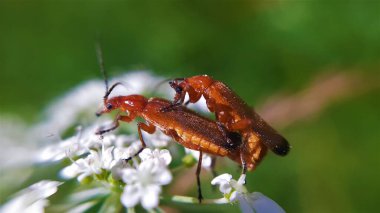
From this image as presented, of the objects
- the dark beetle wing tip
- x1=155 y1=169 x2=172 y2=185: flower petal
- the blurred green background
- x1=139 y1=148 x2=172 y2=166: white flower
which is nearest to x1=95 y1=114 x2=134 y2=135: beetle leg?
x1=139 y1=148 x2=172 y2=166: white flower

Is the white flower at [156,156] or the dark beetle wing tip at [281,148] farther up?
the white flower at [156,156]

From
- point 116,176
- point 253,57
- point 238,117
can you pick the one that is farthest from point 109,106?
point 253,57

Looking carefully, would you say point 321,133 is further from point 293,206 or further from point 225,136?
point 225,136

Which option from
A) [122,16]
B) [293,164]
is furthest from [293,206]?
[122,16]

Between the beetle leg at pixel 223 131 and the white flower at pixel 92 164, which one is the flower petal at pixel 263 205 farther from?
the white flower at pixel 92 164

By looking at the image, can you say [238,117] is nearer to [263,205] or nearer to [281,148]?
[281,148]

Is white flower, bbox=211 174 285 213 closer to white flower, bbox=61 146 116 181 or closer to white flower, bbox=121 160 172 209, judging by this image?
white flower, bbox=121 160 172 209

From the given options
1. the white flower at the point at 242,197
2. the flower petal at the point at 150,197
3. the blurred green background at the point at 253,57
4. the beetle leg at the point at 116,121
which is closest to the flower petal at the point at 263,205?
the white flower at the point at 242,197
